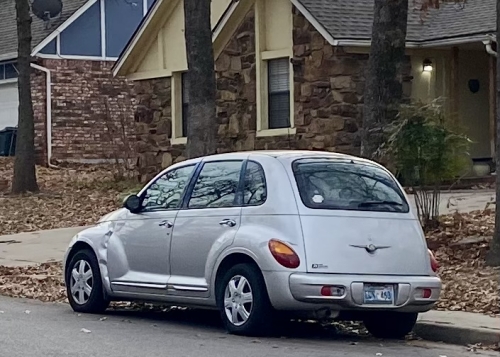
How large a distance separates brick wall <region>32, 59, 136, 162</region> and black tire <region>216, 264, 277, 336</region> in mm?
23238

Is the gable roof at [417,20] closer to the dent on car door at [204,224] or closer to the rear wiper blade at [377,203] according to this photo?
the dent on car door at [204,224]

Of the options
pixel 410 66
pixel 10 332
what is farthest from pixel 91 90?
pixel 10 332

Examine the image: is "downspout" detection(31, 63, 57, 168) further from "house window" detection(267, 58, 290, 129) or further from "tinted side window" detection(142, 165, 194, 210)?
"tinted side window" detection(142, 165, 194, 210)

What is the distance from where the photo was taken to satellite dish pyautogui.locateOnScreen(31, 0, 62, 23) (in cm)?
3353

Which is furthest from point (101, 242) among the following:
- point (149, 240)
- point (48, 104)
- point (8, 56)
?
point (8, 56)

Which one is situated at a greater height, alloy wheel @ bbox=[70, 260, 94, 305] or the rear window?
the rear window

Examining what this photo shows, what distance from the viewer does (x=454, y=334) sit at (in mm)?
10539

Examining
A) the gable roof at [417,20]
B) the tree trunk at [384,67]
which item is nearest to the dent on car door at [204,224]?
the tree trunk at [384,67]

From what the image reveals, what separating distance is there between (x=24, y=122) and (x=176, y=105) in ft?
12.4

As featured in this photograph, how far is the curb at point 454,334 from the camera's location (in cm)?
1024

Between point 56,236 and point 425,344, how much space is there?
1028 centimetres

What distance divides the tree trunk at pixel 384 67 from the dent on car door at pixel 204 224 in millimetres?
5417

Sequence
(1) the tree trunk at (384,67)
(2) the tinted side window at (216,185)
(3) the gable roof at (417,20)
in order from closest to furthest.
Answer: (2) the tinted side window at (216,185)
(1) the tree trunk at (384,67)
(3) the gable roof at (417,20)

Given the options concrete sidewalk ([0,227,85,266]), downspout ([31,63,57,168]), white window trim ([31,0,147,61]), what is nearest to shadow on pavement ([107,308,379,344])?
concrete sidewalk ([0,227,85,266])
